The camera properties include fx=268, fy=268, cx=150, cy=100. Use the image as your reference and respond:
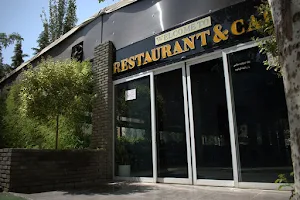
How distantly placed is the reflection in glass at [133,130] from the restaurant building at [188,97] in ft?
0.07

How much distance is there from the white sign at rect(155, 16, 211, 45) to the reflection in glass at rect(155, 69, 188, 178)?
0.70m

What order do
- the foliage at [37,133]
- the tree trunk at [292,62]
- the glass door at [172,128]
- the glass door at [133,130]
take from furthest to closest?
the foliage at [37,133] → the glass door at [133,130] → the glass door at [172,128] → the tree trunk at [292,62]

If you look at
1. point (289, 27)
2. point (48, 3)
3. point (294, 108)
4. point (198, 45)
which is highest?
point (48, 3)

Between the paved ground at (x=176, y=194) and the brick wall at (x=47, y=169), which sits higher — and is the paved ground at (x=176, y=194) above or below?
below

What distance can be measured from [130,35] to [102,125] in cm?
222

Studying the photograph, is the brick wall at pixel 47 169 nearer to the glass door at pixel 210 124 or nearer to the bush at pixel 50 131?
the bush at pixel 50 131

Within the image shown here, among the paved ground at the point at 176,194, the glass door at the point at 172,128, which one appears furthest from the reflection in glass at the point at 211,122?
the paved ground at the point at 176,194

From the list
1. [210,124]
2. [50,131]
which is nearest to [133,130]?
[210,124]

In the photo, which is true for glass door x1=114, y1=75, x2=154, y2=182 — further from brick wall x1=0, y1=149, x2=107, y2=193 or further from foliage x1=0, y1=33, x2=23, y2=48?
foliage x1=0, y1=33, x2=23, y2=48

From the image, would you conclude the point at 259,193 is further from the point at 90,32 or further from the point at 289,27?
the point at 90,32

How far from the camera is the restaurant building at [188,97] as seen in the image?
159 inches

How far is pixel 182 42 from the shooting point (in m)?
5.21

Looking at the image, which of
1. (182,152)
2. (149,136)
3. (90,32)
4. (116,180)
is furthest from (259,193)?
(90,32)

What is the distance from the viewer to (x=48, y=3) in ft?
58.1
